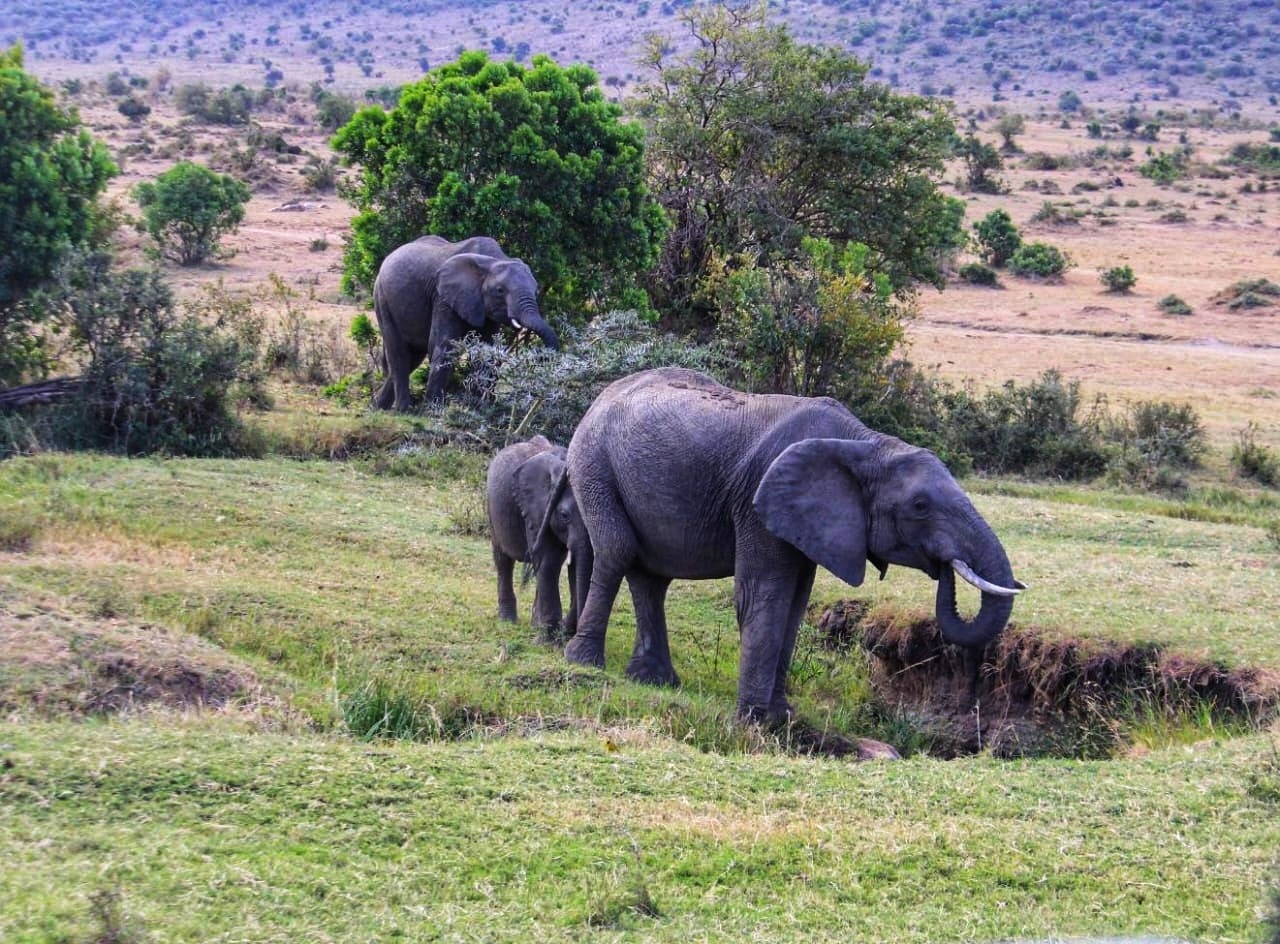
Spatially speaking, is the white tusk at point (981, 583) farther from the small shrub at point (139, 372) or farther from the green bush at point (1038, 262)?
the green bush at point (1038, 262)

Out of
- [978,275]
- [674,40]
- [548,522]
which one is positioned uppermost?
[674,40]

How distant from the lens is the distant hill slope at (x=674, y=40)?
9294cm

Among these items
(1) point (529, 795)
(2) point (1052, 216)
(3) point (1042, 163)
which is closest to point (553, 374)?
(1) point (529, 795)

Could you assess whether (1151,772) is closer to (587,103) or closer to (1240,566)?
(1240,566)

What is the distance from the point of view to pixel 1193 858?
6.73 m

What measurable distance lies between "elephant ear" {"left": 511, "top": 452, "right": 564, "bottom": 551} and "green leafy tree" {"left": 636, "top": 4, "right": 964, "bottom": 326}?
10825mm

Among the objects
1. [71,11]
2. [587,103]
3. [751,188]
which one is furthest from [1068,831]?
[71,11]

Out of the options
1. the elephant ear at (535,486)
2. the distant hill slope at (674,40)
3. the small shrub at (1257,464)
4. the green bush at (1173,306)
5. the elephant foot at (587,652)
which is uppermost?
the distant hill slope at (674,40)

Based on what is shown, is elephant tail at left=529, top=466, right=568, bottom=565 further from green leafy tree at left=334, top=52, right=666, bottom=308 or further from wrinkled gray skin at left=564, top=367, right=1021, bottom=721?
green leafy tree at left=334, top=52, right=666, bottom=308

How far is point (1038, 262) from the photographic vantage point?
35156mm

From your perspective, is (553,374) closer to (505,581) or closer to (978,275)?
(505,581)

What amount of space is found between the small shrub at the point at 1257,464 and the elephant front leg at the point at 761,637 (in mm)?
11810

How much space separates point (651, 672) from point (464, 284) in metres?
8.30

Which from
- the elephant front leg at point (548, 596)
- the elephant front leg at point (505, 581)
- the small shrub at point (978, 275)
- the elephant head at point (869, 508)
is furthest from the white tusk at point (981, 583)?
the small shrub at point (978, 275)
